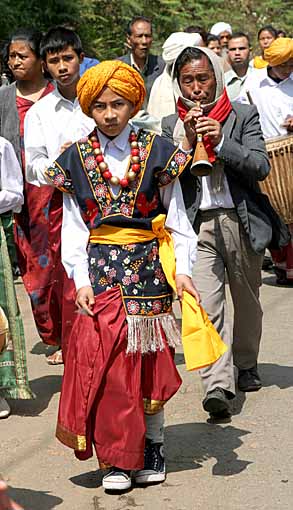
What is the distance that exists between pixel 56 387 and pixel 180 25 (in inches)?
538

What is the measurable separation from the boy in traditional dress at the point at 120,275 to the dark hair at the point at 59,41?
1727 millimetres

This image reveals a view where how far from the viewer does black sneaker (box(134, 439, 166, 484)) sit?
16.8 ft

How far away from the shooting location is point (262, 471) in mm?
5219

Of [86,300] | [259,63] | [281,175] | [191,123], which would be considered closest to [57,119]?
[191,123]

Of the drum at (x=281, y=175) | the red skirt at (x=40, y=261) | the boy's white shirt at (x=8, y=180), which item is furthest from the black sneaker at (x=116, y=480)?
the drum at (x=281, y=175)

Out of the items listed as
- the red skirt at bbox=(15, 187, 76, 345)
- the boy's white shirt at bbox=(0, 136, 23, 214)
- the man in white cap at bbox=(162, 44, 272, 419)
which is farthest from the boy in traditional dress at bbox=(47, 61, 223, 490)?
the red skirt at bbox=(15, 187, 76, 345)

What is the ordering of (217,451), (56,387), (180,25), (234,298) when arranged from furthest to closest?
(180,25) → (56,387) → (234,298) → (217,451)

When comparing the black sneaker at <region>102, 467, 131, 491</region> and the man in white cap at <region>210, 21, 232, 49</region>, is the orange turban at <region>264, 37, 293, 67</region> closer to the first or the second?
the man in white cap at <region>210, 21, 232, 49</region>

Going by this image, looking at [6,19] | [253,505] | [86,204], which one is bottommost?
[253,505]

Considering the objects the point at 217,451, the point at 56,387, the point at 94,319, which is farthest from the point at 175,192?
the point at 56,387

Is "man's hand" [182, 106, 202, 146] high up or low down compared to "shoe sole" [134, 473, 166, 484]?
up

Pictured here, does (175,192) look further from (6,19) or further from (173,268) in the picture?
(6,19)

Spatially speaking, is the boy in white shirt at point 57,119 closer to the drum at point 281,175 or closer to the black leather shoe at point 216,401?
the black leather shoe at point 216,401

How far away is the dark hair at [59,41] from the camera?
6.64m
